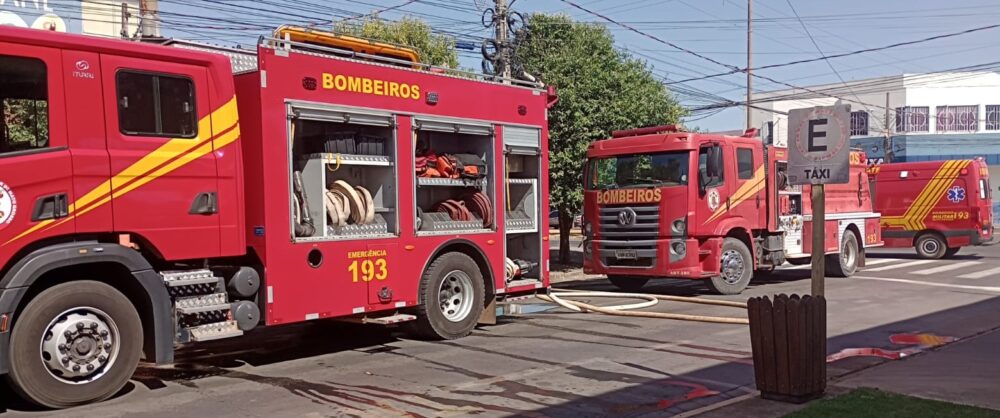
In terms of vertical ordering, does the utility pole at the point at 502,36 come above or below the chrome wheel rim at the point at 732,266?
above

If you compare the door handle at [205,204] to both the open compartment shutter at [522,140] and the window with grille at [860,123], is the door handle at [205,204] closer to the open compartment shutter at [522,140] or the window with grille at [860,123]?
the open compartment shutter at [522,140]

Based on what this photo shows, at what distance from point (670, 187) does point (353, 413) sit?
895cm

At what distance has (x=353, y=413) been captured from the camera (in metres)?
6.54

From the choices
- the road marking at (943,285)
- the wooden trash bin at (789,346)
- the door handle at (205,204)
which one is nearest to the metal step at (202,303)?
the door handle at (205,204)

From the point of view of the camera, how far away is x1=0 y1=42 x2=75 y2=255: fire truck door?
6.36m

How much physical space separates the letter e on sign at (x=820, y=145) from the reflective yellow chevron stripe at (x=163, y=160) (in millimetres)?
5027

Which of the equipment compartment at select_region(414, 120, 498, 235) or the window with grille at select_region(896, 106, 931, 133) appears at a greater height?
the window with grille at select_region(896, 106, 931, 133)

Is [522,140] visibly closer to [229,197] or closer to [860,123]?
[229,197]

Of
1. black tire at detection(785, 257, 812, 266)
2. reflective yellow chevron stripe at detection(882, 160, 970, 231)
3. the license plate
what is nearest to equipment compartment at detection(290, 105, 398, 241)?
the license plate

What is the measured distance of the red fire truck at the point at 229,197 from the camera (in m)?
6.54

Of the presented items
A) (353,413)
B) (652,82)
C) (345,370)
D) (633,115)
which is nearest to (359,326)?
(345,370)

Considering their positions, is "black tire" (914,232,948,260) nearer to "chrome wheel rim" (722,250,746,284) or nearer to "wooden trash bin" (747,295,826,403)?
"chrome wheel rim" (722,250,746,284)

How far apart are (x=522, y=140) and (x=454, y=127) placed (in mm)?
1273

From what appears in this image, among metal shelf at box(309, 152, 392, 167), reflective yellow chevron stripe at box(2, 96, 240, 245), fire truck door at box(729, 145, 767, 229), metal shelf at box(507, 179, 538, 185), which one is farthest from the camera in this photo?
fire truck door at box(729, 145, 767, 229)
